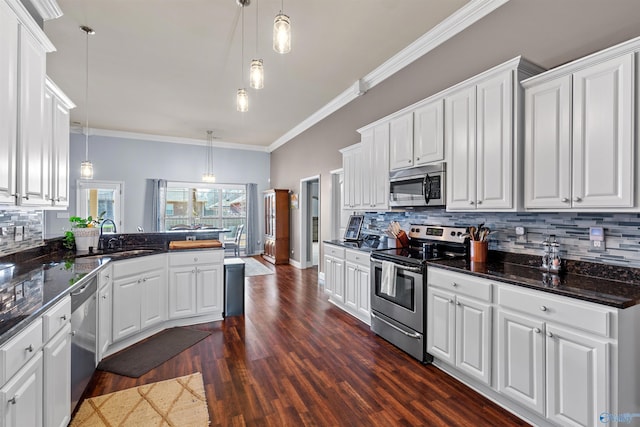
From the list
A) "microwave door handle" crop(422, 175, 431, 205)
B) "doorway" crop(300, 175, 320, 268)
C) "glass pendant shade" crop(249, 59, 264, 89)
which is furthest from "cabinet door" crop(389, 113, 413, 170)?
"doorway" crop(300, 175, 320, 268)

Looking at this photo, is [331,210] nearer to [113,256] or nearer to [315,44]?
[315,44]

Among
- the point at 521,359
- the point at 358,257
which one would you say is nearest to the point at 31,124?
the point at 358,257

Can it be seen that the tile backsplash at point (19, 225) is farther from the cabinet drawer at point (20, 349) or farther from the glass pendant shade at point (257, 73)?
the glass pendant shade at point (257, 73)

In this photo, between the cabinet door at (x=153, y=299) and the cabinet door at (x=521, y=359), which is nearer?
the cabinet door at (x=521, y=359)

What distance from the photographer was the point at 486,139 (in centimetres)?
245

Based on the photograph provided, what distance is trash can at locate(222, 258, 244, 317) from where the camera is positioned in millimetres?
3832

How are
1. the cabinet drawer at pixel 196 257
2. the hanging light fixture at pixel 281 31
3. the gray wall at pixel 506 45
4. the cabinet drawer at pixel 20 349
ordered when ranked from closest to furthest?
the cabinet drawer at pixel 20 349, the hanging light fixture at pixel 281 31, the gray wall at pixel 506 45, the cabinet drawer at pixel 196 257

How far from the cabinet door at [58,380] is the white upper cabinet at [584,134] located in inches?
121

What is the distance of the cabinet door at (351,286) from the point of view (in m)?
3.70

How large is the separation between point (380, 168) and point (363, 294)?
5.01 ft

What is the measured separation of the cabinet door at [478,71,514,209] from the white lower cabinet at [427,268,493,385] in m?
0.68

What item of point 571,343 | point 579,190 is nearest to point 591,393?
point 571,343

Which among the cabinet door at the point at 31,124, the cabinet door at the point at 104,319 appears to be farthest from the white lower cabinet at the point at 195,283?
the cabinet door at the point at 31,124

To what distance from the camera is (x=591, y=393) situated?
1599 millimetres
